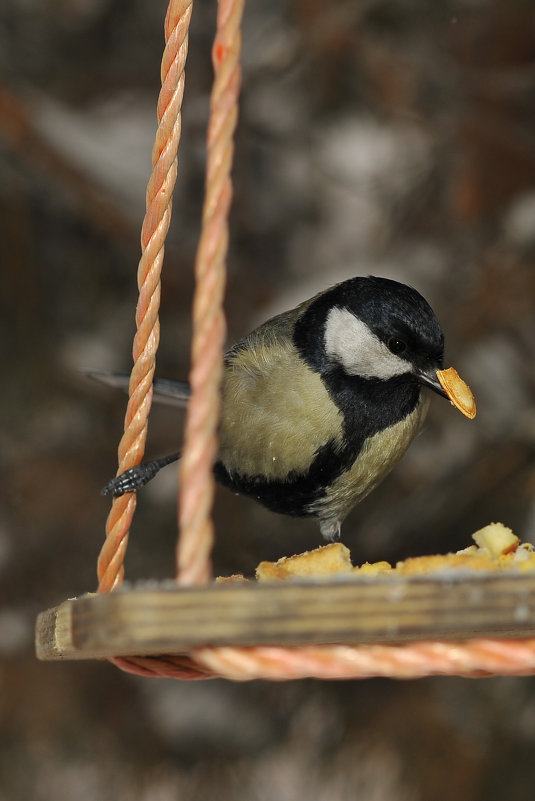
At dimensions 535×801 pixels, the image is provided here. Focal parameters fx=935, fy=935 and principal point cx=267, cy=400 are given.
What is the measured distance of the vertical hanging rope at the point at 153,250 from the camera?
0.78m

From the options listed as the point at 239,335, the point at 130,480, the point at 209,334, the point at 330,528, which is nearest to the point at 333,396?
the point at 330,528

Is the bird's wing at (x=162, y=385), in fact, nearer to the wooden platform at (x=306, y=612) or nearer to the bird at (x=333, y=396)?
the bird at (x=333, y=396)

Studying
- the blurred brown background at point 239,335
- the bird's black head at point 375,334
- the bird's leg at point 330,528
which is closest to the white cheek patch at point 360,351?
the bird's black head at point 375,334

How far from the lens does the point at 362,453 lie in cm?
119

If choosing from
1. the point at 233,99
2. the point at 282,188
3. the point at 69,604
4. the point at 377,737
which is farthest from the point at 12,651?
the point at 233,99

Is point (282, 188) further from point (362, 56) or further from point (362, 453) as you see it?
point (362, 453)

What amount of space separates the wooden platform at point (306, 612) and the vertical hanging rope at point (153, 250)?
21 centimetres

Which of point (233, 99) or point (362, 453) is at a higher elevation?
point (233, 99)

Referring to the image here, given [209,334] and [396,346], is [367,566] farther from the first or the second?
[396,346]

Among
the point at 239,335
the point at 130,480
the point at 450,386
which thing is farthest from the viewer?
the point at 239,335

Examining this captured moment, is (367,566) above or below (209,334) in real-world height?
below

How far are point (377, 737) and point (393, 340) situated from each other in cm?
109

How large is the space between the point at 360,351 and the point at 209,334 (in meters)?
0.56

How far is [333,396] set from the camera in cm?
Result: 118
